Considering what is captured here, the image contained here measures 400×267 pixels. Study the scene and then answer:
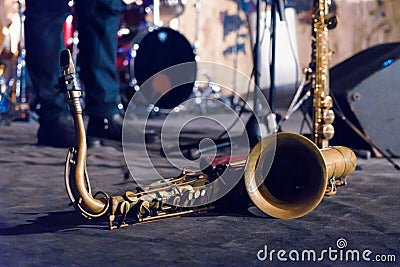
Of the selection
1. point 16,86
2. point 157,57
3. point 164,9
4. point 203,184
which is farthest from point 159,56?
point 203,184

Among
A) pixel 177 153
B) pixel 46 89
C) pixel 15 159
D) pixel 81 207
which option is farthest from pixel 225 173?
pixel 46 89

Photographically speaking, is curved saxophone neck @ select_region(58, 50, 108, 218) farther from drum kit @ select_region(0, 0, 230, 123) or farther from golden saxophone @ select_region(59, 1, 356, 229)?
drum kit @ select_region(0, 0, 230, 123)

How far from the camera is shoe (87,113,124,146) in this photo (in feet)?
8.40

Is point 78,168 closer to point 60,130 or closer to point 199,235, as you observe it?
point 199,235

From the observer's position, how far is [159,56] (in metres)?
3.56

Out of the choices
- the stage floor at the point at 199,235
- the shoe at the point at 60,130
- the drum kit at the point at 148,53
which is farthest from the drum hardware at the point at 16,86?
the stage floor at the point at 199,235

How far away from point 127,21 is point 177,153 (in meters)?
1.81

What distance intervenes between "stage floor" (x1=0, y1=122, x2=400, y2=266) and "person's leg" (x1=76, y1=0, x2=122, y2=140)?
841 mm

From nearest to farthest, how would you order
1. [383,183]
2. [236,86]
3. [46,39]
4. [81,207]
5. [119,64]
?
[81,207] → [383,183] → [46,39] → [119,64] → [236,86]

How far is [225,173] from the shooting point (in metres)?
1.39

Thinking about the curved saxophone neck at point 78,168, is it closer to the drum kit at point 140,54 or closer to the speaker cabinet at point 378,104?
the speaker cabinet at point 378,104

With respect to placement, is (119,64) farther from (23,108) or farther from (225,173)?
(225,173)

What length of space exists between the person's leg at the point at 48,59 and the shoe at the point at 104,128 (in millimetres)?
107

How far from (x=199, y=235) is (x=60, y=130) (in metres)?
1.47
